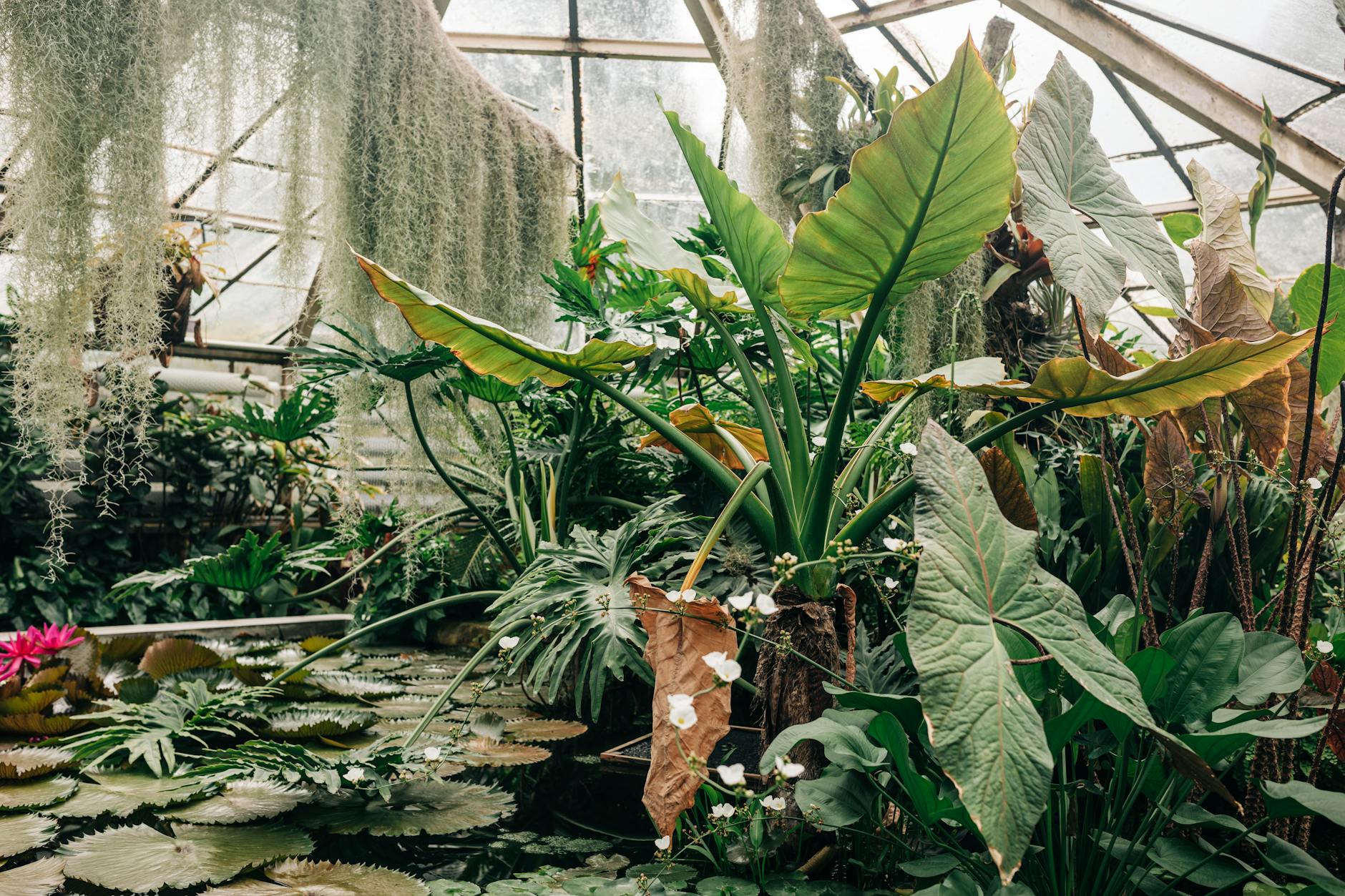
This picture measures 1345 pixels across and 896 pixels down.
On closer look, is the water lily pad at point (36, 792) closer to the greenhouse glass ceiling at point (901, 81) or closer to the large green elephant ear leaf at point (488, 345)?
the large green elephant ear leaf at point (488, 345)

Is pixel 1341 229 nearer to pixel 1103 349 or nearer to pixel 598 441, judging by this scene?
pixel 1103 349

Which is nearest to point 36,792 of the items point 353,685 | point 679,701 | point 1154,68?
point 353,685

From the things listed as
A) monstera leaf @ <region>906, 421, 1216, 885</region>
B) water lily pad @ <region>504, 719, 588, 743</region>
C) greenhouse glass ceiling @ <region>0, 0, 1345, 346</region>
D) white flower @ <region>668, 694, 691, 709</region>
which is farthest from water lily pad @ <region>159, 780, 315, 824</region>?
greenhouse glass ceiling @ <region>0, 0, 1345, 346</region>

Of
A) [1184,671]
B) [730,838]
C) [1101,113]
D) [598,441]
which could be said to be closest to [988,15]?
[1101,113]

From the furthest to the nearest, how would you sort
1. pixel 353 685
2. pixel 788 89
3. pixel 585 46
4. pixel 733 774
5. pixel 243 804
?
pixel 585 46
pixel 788 89
pixel 353 685
pixel 243 804
pixel 733 774

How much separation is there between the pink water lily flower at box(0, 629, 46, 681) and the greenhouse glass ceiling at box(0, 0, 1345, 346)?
1.20 m

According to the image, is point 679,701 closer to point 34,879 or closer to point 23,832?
point 34,879

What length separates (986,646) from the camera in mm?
786

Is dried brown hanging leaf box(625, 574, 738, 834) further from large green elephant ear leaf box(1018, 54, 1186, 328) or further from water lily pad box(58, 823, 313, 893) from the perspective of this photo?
large green elephant ear leaf box(1018, 54, 1186, 328)

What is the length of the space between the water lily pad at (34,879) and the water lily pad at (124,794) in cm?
20

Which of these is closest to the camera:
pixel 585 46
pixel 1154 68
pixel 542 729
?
pixel 542 729

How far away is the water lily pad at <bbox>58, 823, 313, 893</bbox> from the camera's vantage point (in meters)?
1.08

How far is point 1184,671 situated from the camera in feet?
3.14

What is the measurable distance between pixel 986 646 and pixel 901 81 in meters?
4.54
